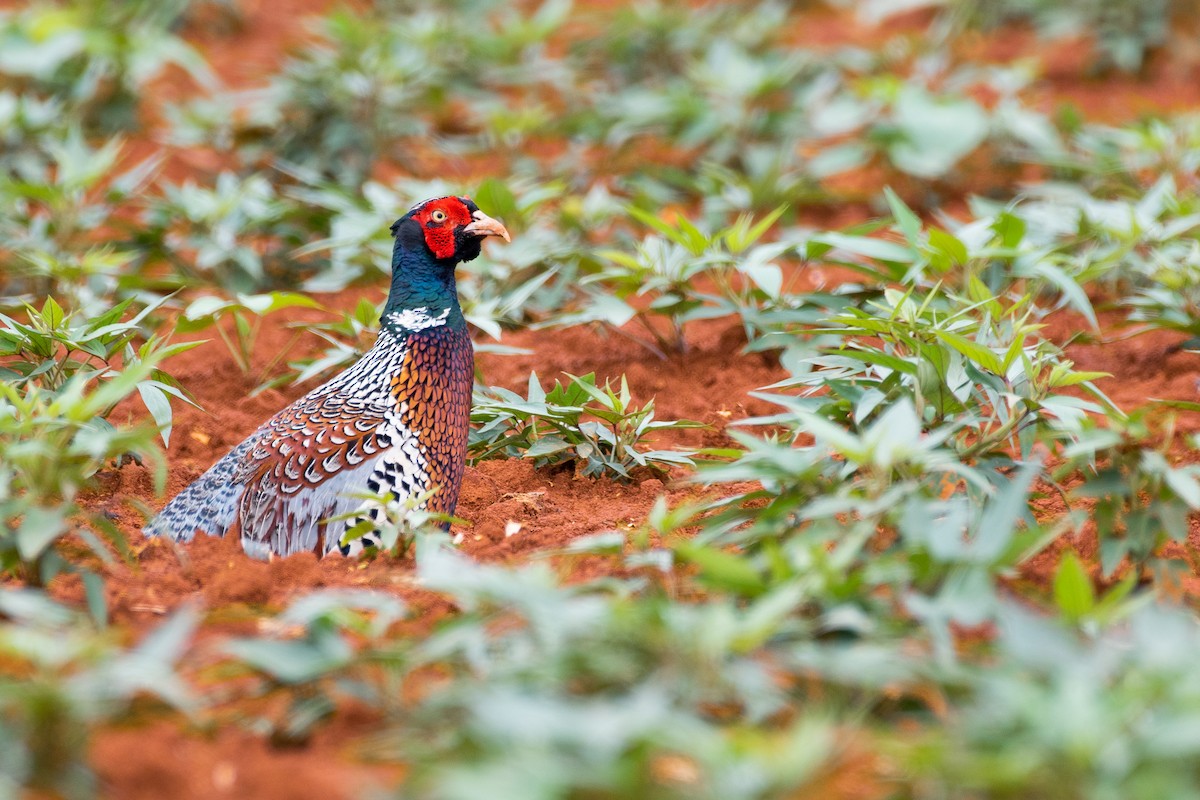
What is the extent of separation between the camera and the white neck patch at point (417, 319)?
3949 mm

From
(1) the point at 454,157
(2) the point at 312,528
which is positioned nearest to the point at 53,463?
(2) the point at 312,528

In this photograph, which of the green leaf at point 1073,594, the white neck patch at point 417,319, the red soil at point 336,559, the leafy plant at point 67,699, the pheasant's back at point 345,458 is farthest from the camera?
the white neck patch at point 417,319

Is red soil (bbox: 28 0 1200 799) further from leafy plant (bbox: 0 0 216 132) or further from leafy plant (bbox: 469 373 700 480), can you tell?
leafy plant (bbox: 0 0 216 132)

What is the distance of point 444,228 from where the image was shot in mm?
4020

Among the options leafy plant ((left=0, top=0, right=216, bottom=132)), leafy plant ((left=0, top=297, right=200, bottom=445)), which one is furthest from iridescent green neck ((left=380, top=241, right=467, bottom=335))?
leafy plant ((left=0, top=0, right=216, bottom=132))

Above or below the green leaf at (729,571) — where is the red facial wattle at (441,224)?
above

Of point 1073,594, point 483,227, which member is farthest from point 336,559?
point 1073,594

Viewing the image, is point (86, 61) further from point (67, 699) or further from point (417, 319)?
point (67, 699)

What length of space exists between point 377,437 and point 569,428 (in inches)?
23.3

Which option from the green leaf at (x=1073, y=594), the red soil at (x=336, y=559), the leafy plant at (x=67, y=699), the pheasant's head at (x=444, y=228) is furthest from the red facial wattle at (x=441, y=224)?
the green leaf at (x=1073, y=594)

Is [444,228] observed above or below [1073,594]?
above

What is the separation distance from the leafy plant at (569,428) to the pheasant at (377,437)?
230 mm

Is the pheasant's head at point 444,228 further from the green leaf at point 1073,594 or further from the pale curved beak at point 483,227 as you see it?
the green leaf at point 1073,594

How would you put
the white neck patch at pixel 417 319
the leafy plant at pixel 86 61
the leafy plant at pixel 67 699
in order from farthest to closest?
the leafy plant at pixel 86 61 → the white neck patch at pixel 417 319 → the leafy plant at pixel 67 699
